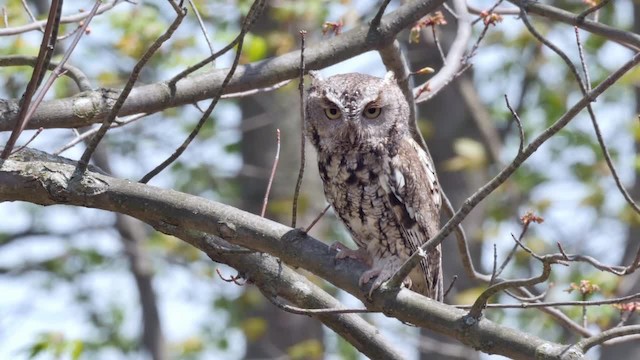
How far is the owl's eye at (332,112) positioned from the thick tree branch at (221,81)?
30 cm

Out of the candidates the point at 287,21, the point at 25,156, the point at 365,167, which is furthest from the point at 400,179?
the point at 287,21

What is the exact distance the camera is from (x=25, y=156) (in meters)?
2.78

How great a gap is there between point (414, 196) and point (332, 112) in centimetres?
51

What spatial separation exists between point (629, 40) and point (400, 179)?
103 centimetres

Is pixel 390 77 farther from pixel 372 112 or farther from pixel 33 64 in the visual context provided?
pixel 33 64

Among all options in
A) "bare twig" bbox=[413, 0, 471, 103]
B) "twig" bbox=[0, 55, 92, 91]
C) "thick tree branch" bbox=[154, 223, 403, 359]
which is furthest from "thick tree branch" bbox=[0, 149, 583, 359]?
"bare twig" bbox=[413, 0, 471, 103]

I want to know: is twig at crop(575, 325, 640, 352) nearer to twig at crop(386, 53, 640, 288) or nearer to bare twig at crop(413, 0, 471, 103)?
twig at crop(386, 53, 640, 288)

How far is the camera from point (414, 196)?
371 centimetres

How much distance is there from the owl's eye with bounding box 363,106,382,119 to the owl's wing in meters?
0.17

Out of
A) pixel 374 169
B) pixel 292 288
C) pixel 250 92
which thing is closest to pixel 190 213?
pixel 292 288

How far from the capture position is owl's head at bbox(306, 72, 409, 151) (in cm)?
373

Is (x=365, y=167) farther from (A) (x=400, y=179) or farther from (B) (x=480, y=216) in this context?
(B) (x=480, y=216)

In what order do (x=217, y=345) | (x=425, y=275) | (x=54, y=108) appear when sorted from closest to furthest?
(x=54, y=108)
(x=425, y=275)
(x=217, y=345)

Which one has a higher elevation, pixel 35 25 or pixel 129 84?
pixel 35 25
